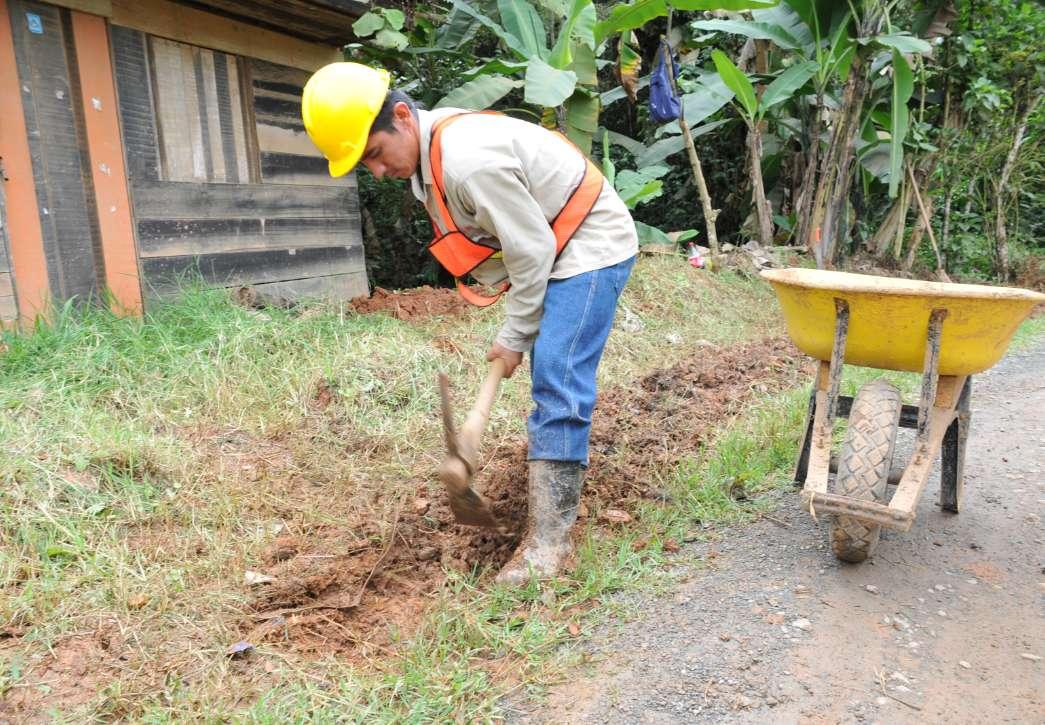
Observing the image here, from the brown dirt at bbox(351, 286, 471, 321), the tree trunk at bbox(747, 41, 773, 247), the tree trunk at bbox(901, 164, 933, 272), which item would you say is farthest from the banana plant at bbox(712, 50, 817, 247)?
the brown dirt at bbox(351, 286, 471, 321)

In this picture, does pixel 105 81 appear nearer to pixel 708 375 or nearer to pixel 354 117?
pixel 354 117

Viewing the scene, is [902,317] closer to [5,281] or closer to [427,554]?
[427,554]

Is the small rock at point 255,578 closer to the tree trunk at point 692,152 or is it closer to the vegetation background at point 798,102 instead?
the vegetation background at point 798,102

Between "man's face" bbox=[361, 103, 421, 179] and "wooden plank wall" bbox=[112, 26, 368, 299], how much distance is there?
2983 millimetres

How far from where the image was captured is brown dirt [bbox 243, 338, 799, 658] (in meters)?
2.20

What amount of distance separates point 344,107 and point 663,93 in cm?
593

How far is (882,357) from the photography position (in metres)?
2.56

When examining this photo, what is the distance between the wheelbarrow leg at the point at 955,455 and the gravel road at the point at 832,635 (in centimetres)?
8

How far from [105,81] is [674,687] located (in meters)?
4.55

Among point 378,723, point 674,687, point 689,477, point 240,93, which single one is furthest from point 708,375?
point 240,93

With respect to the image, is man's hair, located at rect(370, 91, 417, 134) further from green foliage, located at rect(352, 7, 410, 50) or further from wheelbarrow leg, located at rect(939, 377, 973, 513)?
green foliage, located at rect(352, 7, 410, 50)

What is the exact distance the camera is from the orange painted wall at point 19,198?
387cm

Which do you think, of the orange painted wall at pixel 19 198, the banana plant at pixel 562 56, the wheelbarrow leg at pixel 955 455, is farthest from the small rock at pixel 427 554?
the banana plant at pixel 562 56

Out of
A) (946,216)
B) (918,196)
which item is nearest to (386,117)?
(918,196)
